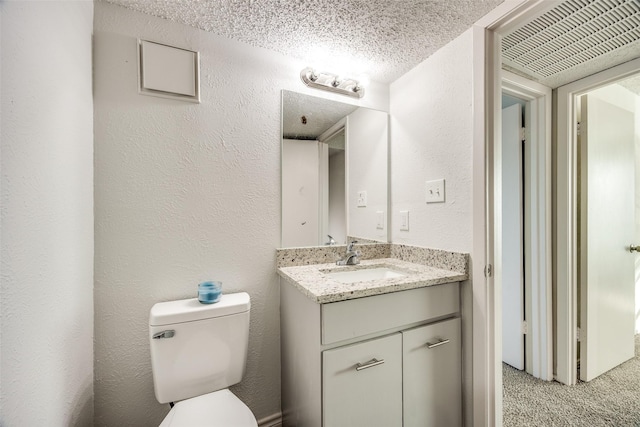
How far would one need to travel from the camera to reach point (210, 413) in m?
0.94

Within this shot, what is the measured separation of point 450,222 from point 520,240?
0.96 meters

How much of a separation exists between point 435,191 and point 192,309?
4.25 ft

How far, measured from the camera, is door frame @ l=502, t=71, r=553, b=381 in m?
1.76

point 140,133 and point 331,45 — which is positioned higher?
point 331,45

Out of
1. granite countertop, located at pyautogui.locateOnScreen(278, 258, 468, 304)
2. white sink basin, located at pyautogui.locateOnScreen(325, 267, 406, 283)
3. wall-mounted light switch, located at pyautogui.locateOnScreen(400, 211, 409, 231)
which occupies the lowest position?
white sink basin, located at pyautogui.locateOnScreen(325, 267, 406, 283)

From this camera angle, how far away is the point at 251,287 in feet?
4.51

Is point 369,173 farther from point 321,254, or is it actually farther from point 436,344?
point 436,344

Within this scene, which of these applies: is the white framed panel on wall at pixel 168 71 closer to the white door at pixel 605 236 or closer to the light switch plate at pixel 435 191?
the light switch plate at pixel 435 191

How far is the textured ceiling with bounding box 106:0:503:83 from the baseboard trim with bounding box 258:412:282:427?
197cm

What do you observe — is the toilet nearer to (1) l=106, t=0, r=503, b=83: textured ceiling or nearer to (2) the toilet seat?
(2) the toilet seat

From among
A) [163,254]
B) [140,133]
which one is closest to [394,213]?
[163,254]

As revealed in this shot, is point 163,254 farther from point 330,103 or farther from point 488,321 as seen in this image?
point 488,321

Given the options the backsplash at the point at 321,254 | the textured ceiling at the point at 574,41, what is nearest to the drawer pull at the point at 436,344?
the backsplash at the point at 321,254

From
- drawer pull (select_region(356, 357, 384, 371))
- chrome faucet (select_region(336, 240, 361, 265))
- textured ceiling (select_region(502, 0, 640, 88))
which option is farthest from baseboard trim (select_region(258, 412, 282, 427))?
textured ceiling (select_region(502, 0, 640, 88))
